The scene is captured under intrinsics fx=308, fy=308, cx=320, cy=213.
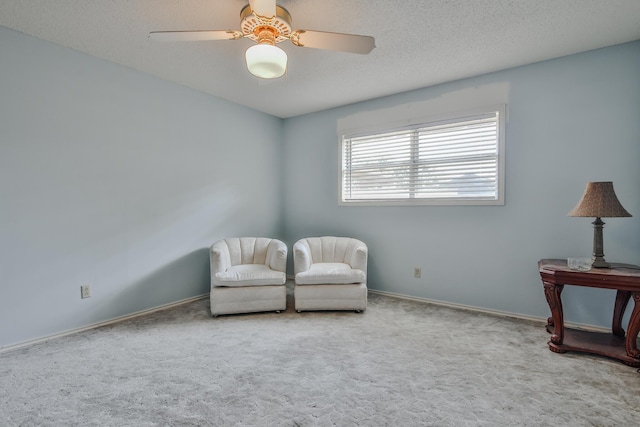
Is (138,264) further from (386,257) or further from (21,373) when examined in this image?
(386,257)

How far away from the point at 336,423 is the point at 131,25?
9.91 feet

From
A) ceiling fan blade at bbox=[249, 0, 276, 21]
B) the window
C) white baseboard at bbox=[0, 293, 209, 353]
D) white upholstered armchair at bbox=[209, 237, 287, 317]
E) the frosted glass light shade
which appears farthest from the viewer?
the window

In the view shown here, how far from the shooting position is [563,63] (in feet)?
9.27

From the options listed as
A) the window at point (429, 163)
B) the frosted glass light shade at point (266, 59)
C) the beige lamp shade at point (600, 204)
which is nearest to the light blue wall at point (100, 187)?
the window at point (429, 163)

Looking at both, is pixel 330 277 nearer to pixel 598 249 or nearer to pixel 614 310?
pixel 598 249

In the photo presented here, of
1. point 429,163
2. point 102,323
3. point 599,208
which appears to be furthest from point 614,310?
point 102,323

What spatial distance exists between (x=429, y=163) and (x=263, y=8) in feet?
8.36

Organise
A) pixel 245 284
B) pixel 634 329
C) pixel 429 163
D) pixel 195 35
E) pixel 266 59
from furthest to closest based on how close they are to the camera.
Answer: pixel 429 163 → pixel 245 284 → pixel 634 329 → pixel 195 35 → pixel 266 59

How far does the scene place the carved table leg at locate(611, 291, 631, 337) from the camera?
8.06ft

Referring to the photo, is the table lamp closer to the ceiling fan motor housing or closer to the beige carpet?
the beige carpet

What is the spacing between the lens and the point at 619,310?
2.49m

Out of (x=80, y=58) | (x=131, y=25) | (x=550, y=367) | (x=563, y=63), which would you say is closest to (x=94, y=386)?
(x=131, y=25)

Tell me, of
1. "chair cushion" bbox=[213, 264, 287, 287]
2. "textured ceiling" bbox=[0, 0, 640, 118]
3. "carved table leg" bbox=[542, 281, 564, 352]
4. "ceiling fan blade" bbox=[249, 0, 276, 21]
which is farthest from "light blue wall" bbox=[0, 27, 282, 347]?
"carved table leg" bbox=[542, 281, 564, 352]

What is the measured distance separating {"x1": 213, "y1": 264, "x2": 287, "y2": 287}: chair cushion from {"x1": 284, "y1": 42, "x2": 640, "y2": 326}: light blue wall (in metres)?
1.38
